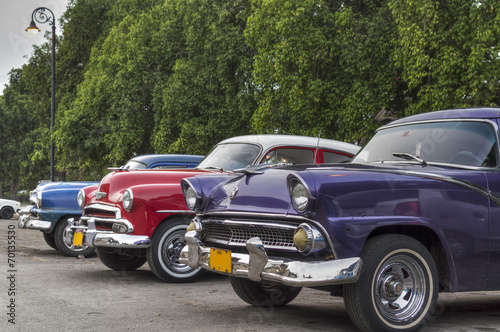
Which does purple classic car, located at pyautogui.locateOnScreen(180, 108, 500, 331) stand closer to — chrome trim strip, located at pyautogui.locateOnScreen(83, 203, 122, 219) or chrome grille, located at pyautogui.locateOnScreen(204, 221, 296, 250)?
chrome grille, located at pyautogui.locateOnScreen(204, 221, 296, 250)

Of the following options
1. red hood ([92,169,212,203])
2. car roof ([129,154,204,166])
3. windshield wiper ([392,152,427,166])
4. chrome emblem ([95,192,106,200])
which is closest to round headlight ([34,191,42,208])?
car roof ([129,154,204,166])

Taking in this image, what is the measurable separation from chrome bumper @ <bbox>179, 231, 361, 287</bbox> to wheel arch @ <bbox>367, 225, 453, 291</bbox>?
1.88ft

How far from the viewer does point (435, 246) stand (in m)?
4.92

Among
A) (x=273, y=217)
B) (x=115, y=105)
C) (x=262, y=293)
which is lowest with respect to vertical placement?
(x=262, y=293)

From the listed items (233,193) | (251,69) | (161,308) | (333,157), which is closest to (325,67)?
(251,69)

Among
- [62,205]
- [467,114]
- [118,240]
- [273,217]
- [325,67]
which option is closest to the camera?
[273,217]

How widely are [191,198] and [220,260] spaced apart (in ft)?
2.89

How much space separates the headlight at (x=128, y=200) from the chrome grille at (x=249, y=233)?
2.46 metres

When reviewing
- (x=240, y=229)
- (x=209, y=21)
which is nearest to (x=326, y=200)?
(x=240, y=229)

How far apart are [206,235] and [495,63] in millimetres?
12087

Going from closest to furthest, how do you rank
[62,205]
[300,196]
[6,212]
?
[300,196]
[62,205]
[6,212]

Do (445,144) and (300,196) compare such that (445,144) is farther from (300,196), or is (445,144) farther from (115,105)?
(115,105)

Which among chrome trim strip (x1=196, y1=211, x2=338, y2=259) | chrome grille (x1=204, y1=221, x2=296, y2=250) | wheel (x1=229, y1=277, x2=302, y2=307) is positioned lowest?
wheel (x1=229, y1=277, x2=302, y2=307)

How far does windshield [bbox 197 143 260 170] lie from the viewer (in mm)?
8305
